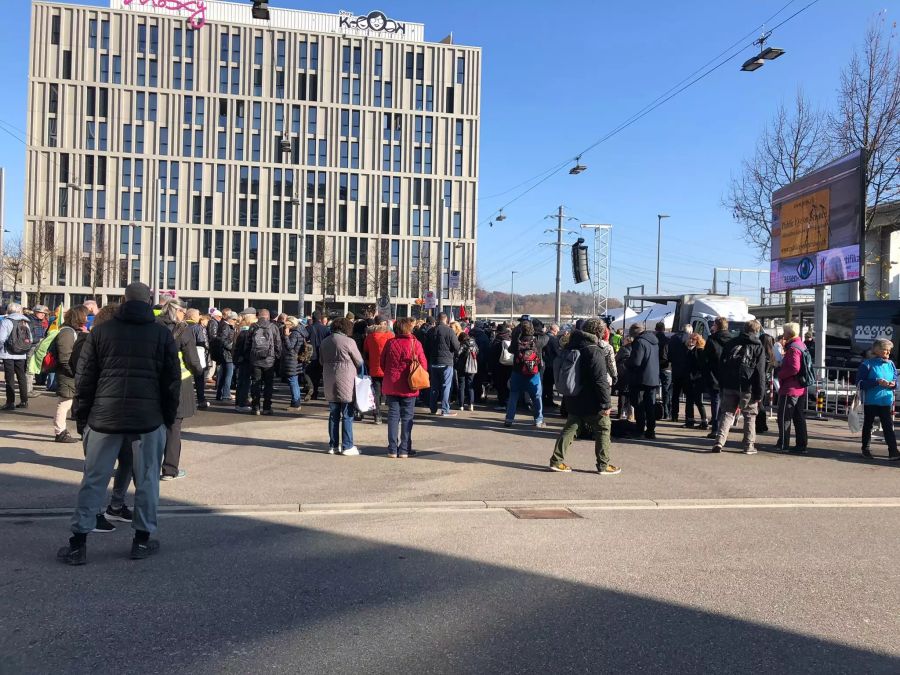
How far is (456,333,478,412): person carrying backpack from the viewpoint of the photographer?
14.7 meters

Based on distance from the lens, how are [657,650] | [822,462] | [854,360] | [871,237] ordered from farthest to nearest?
[871,237], [854,360], [822,462], [657,650]

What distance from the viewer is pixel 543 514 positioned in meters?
7.02

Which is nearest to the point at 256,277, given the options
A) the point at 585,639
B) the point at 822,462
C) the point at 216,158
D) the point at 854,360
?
the point at 216,158

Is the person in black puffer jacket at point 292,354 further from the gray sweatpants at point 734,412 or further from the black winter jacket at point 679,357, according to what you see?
the gray sweatpants at point 734,412

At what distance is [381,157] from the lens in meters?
70.4

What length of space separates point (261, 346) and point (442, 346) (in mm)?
3158

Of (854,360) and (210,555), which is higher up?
(854,360)

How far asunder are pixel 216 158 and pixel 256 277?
1096 cm

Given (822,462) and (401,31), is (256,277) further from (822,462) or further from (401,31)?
(822,462)

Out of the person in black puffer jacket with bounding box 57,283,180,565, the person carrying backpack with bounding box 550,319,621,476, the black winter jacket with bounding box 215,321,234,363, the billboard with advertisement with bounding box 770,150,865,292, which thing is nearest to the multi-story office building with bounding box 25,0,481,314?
the billboard with advertisement with bounding box 770,150,865,292

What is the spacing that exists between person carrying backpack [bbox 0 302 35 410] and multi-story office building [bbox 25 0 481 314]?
161ft

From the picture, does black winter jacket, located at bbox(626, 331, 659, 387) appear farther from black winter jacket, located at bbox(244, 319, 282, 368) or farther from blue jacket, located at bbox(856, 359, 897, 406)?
black winter jacket, located at bbox(244, 319, 282, 368)

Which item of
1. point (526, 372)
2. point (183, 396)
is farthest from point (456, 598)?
point (526, 372)

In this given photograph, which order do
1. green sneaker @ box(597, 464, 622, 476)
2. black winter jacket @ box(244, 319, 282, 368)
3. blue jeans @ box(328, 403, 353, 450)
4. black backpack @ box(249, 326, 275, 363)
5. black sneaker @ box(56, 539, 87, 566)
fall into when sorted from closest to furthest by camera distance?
black sneaker @ box(56, 539, 87, 566)
green sneaker @ box(597, 464, 622, 476)
blue jeans @ box(328, 403, 353, 450)
black backpack @ box(249, 326, 275, 363)
black winter jacket @ box(244, 319, 282, 368)
